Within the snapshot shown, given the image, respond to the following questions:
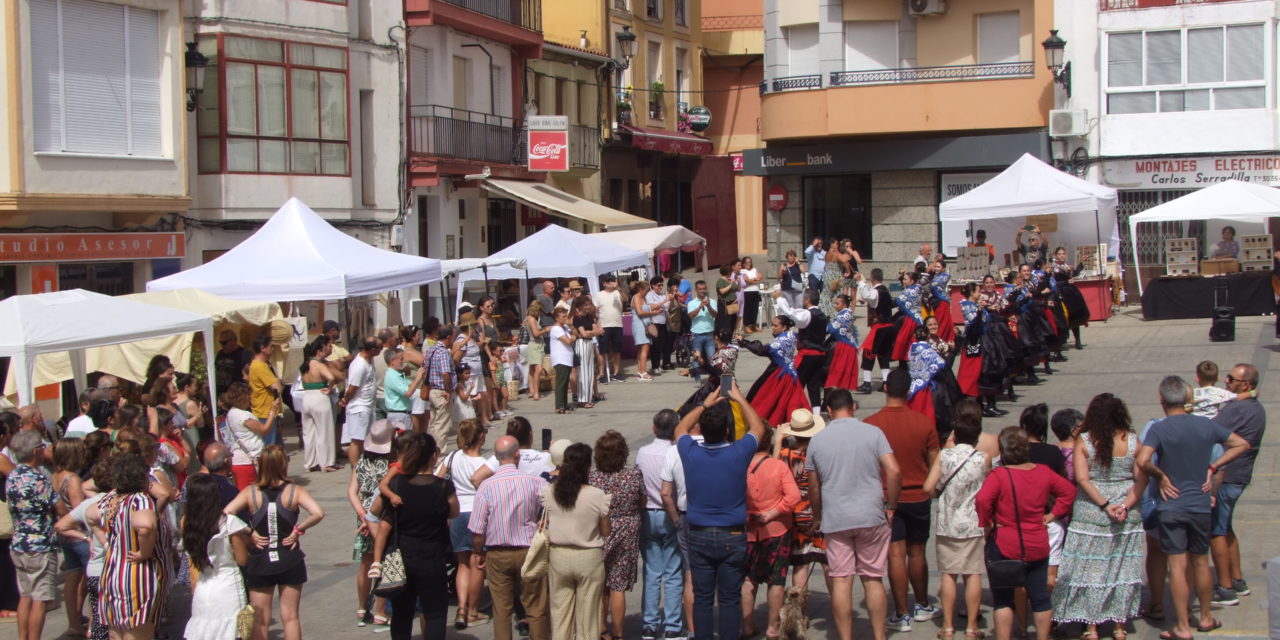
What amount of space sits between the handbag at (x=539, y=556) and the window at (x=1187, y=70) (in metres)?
22.0

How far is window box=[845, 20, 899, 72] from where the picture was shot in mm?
30609

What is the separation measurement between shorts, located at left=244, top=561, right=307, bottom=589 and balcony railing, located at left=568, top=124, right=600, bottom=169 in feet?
83.2

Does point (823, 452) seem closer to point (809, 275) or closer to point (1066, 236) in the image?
point (809, 275)

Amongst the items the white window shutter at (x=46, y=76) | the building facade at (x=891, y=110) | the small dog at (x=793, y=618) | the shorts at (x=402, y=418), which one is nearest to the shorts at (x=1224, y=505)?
the small dog at (x=793, y=618)

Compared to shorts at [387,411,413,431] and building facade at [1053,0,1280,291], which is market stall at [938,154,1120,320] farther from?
shorts at [387,411,413,431]

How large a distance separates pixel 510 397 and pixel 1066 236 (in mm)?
12694

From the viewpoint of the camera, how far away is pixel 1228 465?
28.1ft

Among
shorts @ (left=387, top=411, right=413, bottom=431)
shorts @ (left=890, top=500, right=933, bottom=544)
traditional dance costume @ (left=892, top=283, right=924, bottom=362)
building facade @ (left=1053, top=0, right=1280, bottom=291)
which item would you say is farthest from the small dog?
building facade @ (left=1053, top=0, right=1280, bottom=291)

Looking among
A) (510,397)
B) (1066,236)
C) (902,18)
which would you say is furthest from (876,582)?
(902,18)

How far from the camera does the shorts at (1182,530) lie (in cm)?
830

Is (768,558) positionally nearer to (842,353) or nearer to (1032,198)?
(842,353)

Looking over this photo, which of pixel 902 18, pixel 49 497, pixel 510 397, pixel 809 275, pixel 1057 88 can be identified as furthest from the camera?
pixel 902 18

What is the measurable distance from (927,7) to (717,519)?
2399 cm

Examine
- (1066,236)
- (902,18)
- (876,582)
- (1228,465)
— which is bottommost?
(876,582)
